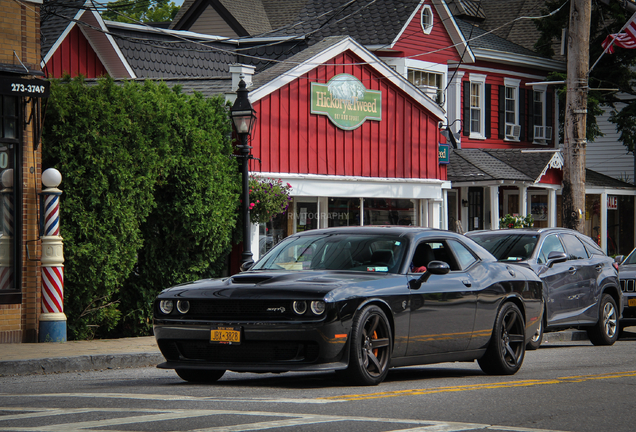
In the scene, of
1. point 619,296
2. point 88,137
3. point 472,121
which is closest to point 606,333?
point 619,296

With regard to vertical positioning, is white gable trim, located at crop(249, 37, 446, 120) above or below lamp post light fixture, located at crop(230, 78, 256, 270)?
above

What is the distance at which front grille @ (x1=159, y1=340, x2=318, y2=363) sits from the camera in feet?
26.9

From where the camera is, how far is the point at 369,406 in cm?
729

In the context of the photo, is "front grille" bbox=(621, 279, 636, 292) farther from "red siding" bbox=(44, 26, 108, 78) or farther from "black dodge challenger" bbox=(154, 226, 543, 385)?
"red siding" bbox=(44, 26, 108, 78)

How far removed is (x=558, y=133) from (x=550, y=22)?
3.78 meters

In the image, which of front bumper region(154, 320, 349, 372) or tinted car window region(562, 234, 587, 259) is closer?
front bumper region(154, 320, 349, 372)

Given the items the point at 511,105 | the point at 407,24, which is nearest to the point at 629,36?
the point at 407,24

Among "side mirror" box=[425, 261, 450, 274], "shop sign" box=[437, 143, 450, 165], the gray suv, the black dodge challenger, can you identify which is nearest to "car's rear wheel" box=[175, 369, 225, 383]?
the black dodge challenger

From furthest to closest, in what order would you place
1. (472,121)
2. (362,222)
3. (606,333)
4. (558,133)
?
(558,133)
(472,121)
(362,222)
(606,333)

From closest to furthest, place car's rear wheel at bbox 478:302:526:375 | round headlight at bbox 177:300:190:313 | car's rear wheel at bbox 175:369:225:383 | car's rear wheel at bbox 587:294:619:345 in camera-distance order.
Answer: round headlight at bbox 177:300:190:313, car's rear wheel at bbox 175:369:225:383, car's rear wheel at bbox 478:302:526:375, car's rear wheel at bbox 587:294:619:345

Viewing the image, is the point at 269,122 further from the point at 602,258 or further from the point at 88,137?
the point at 602,258

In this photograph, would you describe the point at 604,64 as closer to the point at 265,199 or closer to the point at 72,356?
the point at 265,199

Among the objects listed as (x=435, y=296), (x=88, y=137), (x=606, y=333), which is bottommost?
(x=606, y=333)

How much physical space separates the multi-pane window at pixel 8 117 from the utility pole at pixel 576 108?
33.6 ft
